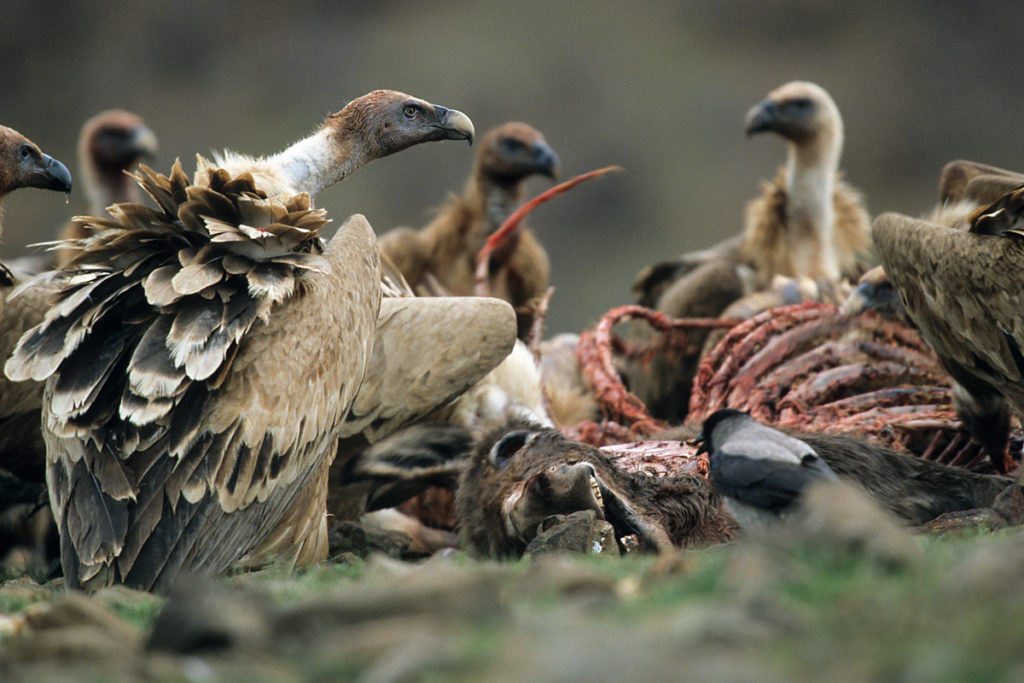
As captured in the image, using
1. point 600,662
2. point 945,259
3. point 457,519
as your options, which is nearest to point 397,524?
point 457,519

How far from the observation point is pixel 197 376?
9.37 feet

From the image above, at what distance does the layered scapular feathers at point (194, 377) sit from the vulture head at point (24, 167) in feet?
3.22

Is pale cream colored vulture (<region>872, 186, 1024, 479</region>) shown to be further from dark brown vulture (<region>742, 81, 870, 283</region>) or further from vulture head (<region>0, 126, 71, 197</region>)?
vulture head (<region>0, 126, 71, 197</region>)

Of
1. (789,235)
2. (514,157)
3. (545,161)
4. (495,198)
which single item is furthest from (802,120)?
(495,198)

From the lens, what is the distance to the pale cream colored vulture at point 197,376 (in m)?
2.84

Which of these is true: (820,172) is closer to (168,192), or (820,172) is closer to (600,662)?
(168,192)

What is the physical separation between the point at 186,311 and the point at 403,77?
1517 centimetres

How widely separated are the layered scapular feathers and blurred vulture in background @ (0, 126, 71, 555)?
22.2 inches

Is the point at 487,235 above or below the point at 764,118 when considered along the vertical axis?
below

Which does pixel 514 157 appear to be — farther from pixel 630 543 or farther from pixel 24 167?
pixel 630 543

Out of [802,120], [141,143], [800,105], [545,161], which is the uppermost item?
[800,105]

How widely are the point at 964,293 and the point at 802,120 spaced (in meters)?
4.45

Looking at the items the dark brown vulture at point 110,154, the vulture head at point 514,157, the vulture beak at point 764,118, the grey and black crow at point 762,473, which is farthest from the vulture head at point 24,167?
the vulture beak at point 764,118

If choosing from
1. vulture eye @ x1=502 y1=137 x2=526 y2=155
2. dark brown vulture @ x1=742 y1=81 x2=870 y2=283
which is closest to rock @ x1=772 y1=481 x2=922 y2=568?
dark brown vulture @ x1=742 y1=81 x2=870 y2=283
